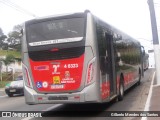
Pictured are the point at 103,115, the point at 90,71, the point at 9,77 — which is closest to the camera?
the point at 90,71

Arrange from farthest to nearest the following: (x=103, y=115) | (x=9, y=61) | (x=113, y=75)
A: (x=9, y=61), (x=113, y=75), (x=103, y=115)

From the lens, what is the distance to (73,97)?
1064cm

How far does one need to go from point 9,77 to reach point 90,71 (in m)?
38.3

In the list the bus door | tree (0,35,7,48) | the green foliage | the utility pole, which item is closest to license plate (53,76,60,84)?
the bus door

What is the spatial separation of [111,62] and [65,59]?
8.57 ft

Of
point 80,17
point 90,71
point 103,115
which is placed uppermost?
point 80,17

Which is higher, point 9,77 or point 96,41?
point 96,41

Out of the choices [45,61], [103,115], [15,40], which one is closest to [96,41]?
[45,61]

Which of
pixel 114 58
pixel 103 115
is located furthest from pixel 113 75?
pixel 103 115

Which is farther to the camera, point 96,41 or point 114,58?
point 114,58

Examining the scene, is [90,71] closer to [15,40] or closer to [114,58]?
[114,58]

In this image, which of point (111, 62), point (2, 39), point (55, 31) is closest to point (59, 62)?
point (55, 31)

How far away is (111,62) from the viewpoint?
1292 centimetres

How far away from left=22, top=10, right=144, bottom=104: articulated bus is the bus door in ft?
1.71
